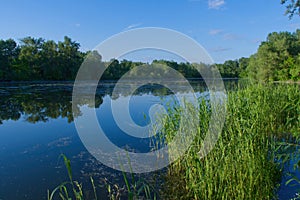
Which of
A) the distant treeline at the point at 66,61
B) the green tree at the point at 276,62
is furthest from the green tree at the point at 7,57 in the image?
the green tree at the point at 276,62

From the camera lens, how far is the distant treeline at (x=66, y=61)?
26.5 metres

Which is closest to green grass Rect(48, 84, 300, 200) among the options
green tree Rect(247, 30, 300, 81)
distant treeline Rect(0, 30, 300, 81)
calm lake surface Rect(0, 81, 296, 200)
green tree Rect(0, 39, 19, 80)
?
calm lake surface Rect(0, 81, 296, 200)

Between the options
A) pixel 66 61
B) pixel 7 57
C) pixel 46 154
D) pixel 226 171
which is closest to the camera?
pixel 226 171

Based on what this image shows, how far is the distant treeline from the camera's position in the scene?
86.8 feet

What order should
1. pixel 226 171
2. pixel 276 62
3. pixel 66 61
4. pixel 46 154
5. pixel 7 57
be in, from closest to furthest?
pixel 226 171, pixel 46 154, pixel 276 62, pixel 7 57, pixel 66 61

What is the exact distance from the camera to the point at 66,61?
1490 inches

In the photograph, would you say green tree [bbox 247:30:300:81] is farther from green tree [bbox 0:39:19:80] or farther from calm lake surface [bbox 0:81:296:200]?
green tree [bbox 0:39:19:80]

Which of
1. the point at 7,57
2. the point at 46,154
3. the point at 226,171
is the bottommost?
the point at 46,154

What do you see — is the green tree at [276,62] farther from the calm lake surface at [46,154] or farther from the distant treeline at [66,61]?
the calm lake surface at [46,154]

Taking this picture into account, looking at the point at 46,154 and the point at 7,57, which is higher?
the point at 7,57

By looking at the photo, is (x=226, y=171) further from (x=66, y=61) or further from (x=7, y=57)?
(x=66, y=61)

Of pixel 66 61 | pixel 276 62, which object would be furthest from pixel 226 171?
pixel 66 61

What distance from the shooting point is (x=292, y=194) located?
2805mm

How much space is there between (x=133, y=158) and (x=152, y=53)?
224 centimetres
